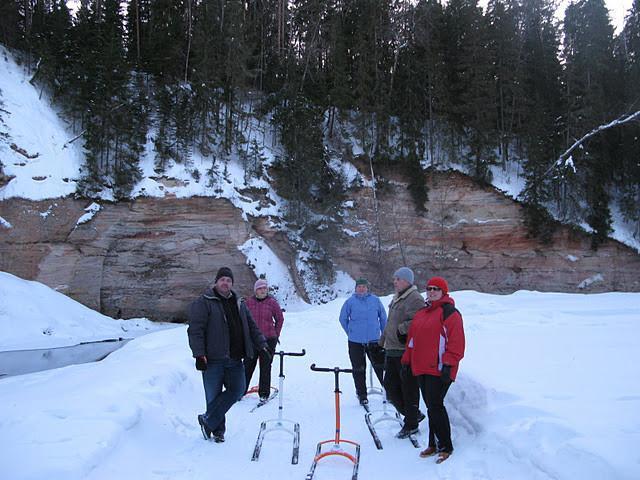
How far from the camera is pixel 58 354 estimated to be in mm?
12398

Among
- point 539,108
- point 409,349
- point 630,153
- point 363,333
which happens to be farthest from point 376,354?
point 630,153

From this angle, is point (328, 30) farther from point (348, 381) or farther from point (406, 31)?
point (348, 381)

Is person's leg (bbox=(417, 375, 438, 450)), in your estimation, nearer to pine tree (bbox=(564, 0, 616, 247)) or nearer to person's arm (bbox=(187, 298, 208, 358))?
person's arm (bbox=(187, 298, 208, 358))

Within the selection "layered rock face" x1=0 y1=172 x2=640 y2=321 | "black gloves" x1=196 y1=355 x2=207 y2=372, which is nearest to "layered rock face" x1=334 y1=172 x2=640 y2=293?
"layered rock face" x1=0 y1=172 x2=640 y2=321

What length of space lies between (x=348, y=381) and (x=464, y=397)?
2.90 meters

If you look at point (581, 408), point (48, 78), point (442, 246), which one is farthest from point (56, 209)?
point (581, 408)

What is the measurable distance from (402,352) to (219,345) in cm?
205

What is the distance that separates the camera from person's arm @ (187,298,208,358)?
183 inches

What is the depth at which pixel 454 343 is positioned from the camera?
13.6 feet

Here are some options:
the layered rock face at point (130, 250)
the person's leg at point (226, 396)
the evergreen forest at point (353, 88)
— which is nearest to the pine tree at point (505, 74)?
the evergreen forest at point (353, 88)

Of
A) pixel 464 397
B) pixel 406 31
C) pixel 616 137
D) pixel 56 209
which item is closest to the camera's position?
pixel 464 397

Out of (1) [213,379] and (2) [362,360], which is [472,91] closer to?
(2) [362,360]

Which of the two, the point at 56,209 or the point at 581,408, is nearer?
the point at 581,408

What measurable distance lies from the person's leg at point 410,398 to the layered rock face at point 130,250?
1475 cm
